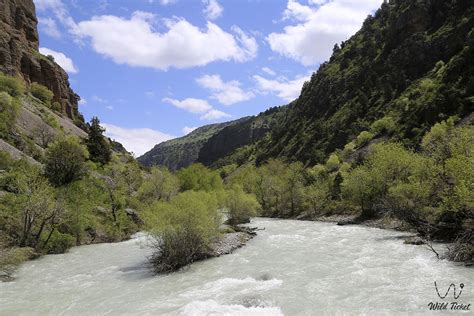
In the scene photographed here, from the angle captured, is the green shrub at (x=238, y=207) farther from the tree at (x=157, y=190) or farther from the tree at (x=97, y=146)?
the tree at (x=97, y=146)

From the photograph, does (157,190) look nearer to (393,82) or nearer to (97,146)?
(97,146)

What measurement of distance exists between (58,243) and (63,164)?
2131 cm

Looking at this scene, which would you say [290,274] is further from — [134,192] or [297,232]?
[134,192]

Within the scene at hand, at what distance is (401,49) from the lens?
443 feet

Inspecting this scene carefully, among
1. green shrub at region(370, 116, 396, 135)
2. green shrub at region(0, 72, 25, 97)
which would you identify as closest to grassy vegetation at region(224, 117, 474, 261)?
green shrub at region(370, 116, 396, 135)

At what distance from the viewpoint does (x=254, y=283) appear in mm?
28234

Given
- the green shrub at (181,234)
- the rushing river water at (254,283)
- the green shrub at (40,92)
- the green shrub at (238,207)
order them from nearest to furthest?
the rushing river water at (254,283) < the green shrub at (181,234) < the green shrub at (238,207) < the green shrub at (40,92)

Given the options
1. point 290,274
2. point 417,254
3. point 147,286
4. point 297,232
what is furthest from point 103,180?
point 417,254

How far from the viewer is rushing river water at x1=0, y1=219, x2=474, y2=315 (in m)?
23.2

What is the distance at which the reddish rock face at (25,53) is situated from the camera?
9188 centimetres

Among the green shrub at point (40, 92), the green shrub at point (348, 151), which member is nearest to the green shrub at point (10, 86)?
the green shrub at point (40, 92)

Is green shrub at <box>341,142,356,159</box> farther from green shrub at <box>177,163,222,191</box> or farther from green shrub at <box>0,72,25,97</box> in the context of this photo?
green shrub at <box>0,72,25,97</box>

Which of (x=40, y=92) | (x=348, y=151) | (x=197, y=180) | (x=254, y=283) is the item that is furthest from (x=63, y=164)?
(x=348, y=151)

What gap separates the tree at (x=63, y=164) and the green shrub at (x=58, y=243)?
1679 centimetres
